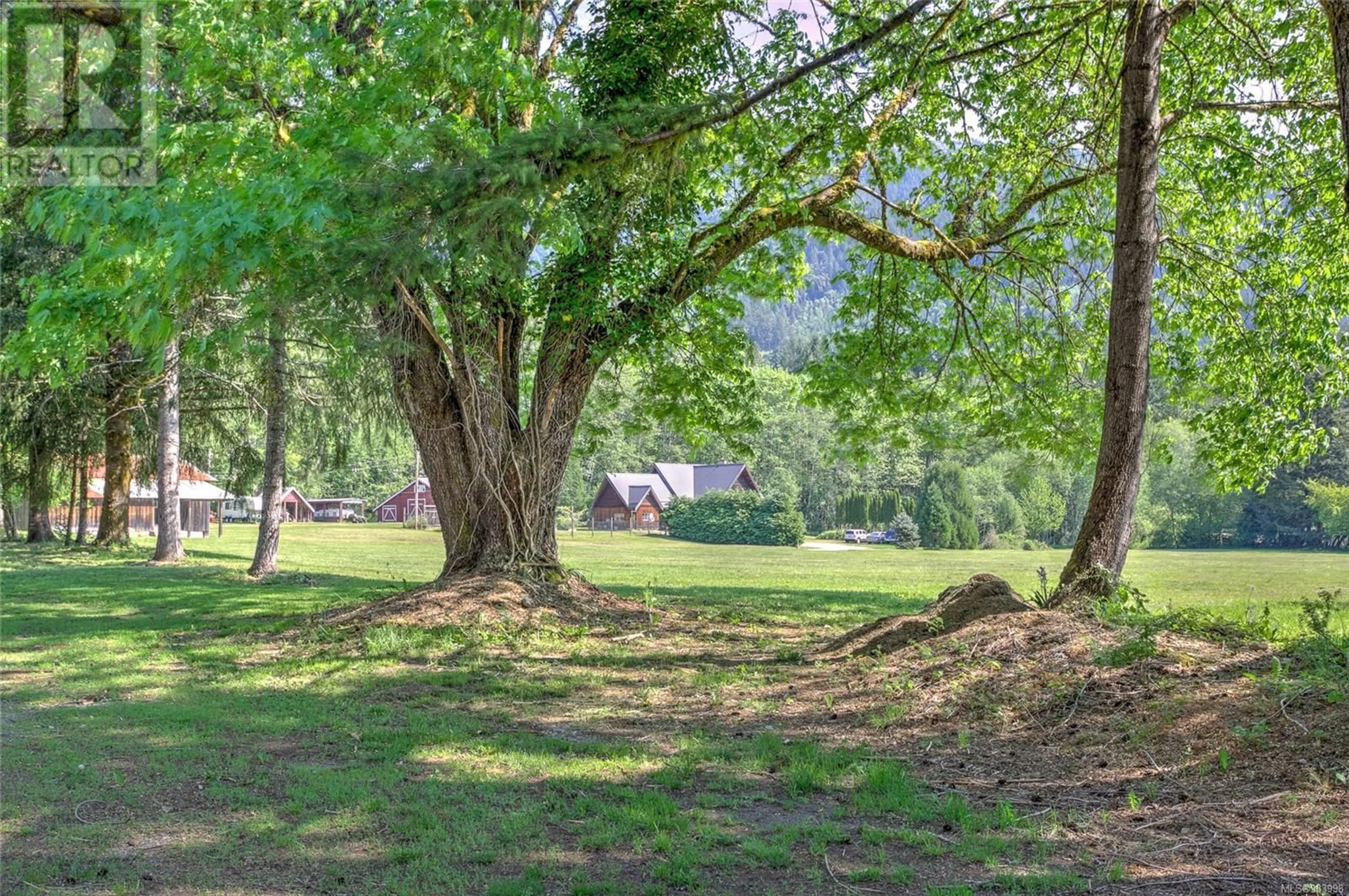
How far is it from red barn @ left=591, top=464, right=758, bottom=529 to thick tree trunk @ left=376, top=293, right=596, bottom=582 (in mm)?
52503

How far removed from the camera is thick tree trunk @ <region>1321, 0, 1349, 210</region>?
429cm

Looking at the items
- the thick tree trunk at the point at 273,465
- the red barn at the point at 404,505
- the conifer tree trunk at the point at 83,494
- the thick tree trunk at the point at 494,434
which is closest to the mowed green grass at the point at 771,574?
the thick tree trunk at the point at 273,465

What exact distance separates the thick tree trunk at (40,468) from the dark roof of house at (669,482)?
42954mm

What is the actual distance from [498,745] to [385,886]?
2047 millimetres

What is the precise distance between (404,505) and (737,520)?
1518 inches

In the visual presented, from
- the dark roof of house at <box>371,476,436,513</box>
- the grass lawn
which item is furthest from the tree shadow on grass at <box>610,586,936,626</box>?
the dark roof of house at <box>371,476,436,513</box>

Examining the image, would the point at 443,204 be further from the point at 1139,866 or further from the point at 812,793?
the point at 1139,866

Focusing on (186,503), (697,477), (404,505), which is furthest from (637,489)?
(186,503)

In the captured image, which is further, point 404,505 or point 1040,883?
point 404,505

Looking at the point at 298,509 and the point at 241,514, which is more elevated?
the point at 298,509

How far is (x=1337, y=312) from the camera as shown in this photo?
11.7 metres

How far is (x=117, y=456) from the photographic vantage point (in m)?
23.3

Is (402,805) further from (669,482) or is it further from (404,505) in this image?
(404,505)

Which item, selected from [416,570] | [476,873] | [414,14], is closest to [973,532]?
[416,570]
